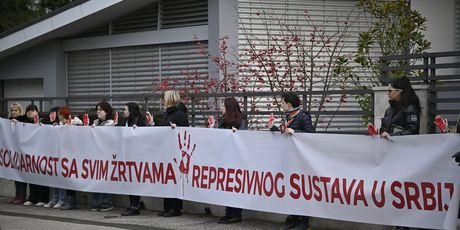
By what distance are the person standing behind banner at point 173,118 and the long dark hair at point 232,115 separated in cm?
88

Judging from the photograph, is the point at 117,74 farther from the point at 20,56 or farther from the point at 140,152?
the point at 140,152

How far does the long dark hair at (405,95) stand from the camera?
368 inches

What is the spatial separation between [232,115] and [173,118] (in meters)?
1.08

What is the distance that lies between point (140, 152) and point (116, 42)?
7.71 metres

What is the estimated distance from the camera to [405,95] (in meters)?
9.38

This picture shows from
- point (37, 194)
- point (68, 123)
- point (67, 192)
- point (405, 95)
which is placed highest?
point (405, 95)

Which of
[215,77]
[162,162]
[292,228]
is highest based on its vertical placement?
[215,77]

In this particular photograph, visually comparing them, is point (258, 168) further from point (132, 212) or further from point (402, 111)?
point (132, 212)

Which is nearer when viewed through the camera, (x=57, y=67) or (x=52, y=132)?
(x=52, y=132)

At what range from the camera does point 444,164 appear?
8.69 meters

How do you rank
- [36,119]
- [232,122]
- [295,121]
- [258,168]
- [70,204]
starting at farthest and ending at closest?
1. [36,119]
2. [70,204]
3. [232,122]
4. [258,168]
5. [295,121]

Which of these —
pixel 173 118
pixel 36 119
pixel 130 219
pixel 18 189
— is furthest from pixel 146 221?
pixel 18 189

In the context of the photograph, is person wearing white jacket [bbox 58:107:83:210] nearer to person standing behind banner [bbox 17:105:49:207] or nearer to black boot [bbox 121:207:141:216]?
person standing behind banner [bbox 17:105:49:207]

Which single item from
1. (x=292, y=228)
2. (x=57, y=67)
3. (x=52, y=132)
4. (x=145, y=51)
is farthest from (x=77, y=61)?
(x=292, y=228)
